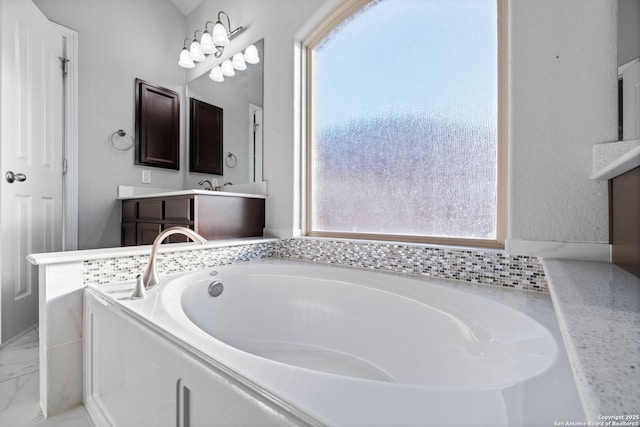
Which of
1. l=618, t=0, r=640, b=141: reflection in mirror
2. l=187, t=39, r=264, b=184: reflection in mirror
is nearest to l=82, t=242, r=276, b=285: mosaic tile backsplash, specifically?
l=187, t=39, r=264, b=184: reflection in mirror

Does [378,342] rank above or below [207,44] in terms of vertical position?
below

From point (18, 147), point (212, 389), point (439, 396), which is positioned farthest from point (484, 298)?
point (18, 147)

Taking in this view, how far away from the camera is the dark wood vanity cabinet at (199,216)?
1.89 m

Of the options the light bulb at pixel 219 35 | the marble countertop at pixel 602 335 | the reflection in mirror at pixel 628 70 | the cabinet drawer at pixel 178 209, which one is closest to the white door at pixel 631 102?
the reflection in mirror at pixel 628 70

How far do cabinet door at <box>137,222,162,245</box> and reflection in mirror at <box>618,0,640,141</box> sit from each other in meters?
2.55

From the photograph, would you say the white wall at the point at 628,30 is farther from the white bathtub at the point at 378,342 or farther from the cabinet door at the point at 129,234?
the cabinet door at the point at 129,234

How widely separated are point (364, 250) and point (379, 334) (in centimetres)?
51

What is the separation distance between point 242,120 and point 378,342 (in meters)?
2.03

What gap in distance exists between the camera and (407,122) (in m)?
1.67

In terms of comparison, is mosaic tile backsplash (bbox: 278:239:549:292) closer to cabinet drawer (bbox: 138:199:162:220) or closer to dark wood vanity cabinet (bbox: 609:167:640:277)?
dark wood vanity cabinet (bbox: 609:167:640:277)

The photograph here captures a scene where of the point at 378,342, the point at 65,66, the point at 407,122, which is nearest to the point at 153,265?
the point at 378,342

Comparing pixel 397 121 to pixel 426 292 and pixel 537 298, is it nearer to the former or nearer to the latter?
pixel 426 292

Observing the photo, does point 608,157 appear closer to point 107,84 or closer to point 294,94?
point 294,94

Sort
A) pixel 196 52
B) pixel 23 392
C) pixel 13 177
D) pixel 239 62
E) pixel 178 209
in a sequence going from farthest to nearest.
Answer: pixel 196 52, pixel 239 62, pixel 178 209, pixel 13 177, pixel 23 392
